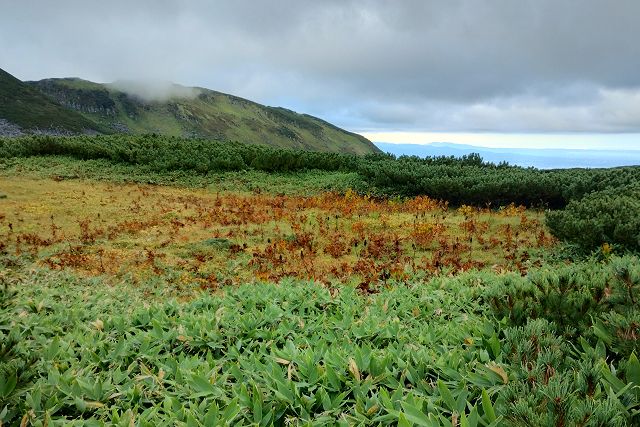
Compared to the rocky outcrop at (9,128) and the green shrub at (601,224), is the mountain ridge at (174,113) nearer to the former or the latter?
the rocky outcrop at (9,128)

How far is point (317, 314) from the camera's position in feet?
17.8

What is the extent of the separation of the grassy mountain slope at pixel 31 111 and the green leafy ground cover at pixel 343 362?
Answer: 4134 inches

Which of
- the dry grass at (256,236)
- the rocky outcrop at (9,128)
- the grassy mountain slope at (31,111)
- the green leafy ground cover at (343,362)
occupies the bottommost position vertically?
the dry grass at (256,236)

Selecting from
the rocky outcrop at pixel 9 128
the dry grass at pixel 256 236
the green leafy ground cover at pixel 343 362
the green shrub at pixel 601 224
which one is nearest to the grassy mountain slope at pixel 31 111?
the rocky outcrop at pixel 9 128

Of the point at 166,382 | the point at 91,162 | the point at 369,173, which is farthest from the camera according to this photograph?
the point at 91,162

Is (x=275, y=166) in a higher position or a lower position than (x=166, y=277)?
higher

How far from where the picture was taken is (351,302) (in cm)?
568

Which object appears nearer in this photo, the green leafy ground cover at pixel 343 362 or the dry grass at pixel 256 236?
the green leafy ground cover at pixel 343 362

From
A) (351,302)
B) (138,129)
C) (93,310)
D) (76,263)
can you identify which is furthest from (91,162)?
(138,129)

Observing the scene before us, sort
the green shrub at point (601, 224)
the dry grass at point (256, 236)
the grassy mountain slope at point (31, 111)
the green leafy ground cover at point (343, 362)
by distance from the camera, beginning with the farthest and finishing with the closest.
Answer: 1. the grassy mountain slope at point (31, 111)
2. the dry grass at point (256, 236)
3. the green shrub at point (601, 224)
4. the green leafy ground cover at point (343, 362)

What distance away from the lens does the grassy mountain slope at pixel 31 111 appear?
94.2 metres

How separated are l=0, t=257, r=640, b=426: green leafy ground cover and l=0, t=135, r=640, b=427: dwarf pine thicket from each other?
19 mm

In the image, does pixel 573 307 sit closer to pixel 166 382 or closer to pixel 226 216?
pixel 166 382

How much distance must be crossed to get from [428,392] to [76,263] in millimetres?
9179
